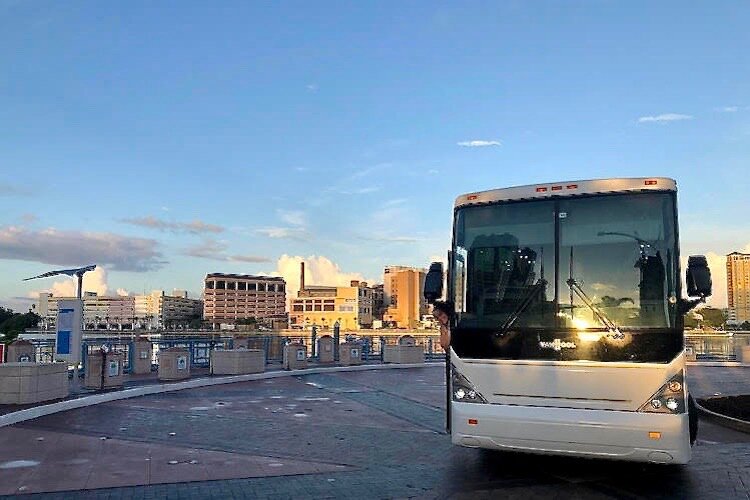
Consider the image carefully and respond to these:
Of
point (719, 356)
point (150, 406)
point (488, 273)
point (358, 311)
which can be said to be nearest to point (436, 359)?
point (719, 356)

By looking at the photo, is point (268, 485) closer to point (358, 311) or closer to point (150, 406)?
point (150, 406)

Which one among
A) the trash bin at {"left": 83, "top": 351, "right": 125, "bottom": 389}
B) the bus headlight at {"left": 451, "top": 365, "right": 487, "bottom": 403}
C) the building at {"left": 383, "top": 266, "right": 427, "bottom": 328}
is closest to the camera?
the bus headlight at {"left": 451, "top": 365, "right": 487, "bottom": 403}

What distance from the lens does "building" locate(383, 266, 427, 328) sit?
16275 cm

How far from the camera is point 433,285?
776cm

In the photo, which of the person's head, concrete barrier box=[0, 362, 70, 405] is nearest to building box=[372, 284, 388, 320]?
concrete barrier box=[0, 362, 70, 405]

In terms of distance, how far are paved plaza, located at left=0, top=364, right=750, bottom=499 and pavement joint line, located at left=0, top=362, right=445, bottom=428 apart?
0.92ft

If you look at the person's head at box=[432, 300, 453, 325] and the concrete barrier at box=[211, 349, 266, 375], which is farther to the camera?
the concrete barrier at box=[211, 349, 266, 375]

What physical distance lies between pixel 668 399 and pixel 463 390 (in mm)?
2153

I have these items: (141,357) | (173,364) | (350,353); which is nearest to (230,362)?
(173,364)

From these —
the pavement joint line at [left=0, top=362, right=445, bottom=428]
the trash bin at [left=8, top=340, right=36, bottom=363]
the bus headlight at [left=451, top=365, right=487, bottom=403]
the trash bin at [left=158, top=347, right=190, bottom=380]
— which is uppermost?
the bus headlight at [left=451, top=365, right=487, bottom=403]

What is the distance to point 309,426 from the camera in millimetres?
11516

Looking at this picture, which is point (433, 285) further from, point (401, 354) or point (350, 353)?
point (401, 354)

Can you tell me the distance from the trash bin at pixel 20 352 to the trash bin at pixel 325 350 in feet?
36.7

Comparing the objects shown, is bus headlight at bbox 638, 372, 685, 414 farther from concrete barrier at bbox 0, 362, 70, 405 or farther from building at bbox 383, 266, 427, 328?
building at bbox 383, 266, 427, 328
